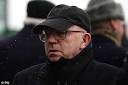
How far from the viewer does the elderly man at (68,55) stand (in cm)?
579

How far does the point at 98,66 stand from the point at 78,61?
21 cm

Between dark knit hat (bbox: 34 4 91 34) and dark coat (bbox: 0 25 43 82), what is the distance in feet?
2.81

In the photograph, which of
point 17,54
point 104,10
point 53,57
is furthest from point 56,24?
point 104,10

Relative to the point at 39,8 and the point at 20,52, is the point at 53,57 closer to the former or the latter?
the point at 20,52

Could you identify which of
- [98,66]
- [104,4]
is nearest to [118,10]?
[104,4]

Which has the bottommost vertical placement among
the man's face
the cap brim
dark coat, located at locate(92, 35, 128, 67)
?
dark coat, located at locate(92, 35, 128, 67)

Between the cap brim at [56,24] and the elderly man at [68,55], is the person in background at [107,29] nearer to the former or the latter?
the elderly man at [68,55]

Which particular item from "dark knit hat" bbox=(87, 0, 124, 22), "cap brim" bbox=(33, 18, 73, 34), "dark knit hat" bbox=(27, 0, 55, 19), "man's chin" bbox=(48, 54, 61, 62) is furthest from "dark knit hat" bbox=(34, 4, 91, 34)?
"dark knit hat" bbox=(87, 0, 124, 22)

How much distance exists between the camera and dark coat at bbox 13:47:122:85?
5.78m

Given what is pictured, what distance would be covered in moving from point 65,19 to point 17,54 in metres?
1.03

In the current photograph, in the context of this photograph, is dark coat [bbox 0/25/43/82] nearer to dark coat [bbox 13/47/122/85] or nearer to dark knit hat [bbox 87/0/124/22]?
dark coat [bbox 13/47/122/85]

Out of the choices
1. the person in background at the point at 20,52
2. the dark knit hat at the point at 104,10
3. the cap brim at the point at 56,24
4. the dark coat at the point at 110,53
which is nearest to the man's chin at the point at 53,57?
the cap brim at the point at 56,24

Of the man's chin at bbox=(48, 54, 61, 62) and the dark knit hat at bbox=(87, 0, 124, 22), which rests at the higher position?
the dark knit hat at bbox=(87, 0, 124, 22)

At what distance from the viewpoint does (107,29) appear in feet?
24.1
